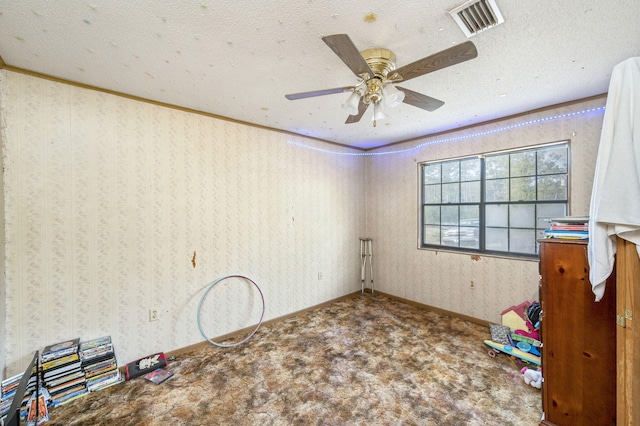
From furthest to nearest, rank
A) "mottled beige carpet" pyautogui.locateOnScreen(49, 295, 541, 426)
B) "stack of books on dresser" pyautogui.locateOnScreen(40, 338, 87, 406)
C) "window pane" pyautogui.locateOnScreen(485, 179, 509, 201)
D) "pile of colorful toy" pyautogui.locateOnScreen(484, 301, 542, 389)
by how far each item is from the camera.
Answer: "window pane" pyautogui.locateOnScreen(485, 179, 509, 201) < "pile of colorful toy" pyautogui.locateOnScreen(484, 301, 542, 389) < "stack of books on dresser" pyautogui.locateOnScreen(40, 338, 87, 406) < "mottled beige carpet" pyautogui.locateOnScreen(49, 295, 541, 426)

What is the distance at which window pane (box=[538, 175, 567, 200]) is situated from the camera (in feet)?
9.15

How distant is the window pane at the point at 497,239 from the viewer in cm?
322

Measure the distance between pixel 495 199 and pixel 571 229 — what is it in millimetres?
1739

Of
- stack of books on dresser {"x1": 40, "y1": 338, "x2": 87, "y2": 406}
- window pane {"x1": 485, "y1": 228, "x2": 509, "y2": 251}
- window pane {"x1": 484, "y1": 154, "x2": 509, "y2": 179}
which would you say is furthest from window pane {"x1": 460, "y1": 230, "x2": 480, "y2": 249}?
stack of books on dresser {"x1": 40, "y1": 338, "x2": 87, "y2": 406}

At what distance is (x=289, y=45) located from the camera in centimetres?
167

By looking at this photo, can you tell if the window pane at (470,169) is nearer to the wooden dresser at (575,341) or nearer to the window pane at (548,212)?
the window pane at (548,212)

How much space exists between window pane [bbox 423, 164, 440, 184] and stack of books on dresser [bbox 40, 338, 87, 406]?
4.38m

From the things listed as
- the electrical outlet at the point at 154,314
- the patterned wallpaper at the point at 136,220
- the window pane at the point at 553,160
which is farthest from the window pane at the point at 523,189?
the electrical outlet at the point at 154,314

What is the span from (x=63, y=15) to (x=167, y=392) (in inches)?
104

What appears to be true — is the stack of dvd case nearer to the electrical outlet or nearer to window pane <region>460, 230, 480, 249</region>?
the electrical outlet

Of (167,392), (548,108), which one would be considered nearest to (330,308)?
(167,392)

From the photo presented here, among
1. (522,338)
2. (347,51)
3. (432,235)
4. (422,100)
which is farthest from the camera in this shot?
(432,235)

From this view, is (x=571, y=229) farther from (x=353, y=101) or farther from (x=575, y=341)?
(x=353, y=101)

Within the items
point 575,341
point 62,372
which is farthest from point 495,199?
point 62,372
